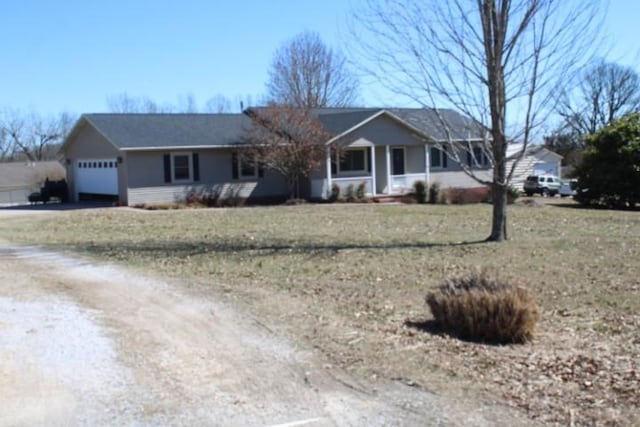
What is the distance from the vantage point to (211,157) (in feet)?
111

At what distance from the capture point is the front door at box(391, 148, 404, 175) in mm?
38219

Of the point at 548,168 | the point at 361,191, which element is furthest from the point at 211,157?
the point at 548,168

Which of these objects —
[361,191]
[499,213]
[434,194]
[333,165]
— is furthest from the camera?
[333,165]

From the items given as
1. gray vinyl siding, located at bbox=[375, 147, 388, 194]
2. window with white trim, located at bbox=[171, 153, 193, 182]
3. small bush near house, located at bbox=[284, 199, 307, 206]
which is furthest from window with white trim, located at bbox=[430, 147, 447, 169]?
window with white trim, located at bbox=[171, 153, 193, 182]

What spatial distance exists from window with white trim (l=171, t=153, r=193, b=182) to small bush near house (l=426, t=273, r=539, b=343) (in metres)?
25.8

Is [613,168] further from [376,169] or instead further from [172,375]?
[172,375]

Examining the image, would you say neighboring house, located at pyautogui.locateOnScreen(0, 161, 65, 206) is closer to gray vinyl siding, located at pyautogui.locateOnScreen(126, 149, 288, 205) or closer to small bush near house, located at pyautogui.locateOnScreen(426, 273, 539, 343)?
gray vinyl siding, located at pyautogui.locateOnScreen(126, 149, 288, 205)

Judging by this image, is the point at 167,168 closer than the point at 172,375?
No

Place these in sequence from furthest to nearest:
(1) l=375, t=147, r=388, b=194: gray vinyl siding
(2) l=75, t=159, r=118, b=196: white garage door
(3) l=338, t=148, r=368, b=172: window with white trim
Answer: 1. (1) l=375, t=147, r=388, b=194: gray vinyl siding
2. (3) l=338, t=148, r=368, b=172: window with white trim
3. (2) l=75, t=159, r=118, b=196: white garage door

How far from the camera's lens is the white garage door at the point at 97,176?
108 ft

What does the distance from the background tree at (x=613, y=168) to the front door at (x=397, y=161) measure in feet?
28.0

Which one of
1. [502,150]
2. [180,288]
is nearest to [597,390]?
[180,288]

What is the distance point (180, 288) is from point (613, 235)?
11886mm

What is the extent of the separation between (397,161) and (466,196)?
5539 millimetres
